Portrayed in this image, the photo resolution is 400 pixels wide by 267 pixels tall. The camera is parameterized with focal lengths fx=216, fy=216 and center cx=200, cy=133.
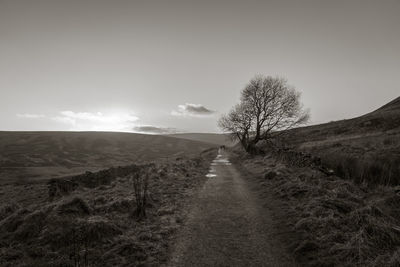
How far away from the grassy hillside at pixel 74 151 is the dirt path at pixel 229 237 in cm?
4630

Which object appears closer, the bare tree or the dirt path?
the dirt path

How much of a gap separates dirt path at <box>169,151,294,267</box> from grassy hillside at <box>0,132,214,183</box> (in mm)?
46305

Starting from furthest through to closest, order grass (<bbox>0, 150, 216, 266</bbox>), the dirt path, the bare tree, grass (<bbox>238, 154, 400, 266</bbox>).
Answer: the bare tree, grass (<bbox>0, 150, 216, 266</bbox>), the dirt path, grass (<bbox>238, 154, 400, 266</bbox>)

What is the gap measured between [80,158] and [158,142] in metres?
47.4

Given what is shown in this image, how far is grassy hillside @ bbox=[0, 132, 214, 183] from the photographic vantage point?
58062mm

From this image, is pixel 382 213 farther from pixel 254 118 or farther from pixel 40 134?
pixel 40 134

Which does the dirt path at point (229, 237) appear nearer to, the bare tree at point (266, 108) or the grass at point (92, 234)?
the grass at point (92, 234)

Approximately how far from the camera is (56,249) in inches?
232

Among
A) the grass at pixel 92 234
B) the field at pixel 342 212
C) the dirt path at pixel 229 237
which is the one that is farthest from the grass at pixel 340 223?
the grass at pixel 92 234

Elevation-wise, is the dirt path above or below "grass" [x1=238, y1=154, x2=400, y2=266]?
below

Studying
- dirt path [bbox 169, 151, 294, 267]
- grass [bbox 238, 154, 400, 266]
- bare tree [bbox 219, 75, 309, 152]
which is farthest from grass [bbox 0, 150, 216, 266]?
bare tree [bbox 219, 75, 309, 152]

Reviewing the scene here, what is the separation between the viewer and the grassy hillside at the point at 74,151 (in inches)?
2286

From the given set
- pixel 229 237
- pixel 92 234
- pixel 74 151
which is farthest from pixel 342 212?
pixel 74 151

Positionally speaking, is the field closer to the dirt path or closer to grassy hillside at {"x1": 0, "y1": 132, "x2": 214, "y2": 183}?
the dirt path
